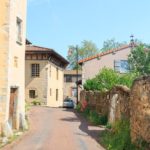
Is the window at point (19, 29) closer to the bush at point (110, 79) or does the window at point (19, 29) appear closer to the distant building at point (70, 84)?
the bush at point (110, 79)

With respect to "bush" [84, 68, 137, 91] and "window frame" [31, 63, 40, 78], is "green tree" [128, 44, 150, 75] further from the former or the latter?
"window frame" [31, 63, 40, 78]

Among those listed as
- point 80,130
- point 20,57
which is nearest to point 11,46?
point 20,57

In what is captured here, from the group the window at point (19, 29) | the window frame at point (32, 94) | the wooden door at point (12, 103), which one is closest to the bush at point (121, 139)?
the wooden door at point (12, 103)

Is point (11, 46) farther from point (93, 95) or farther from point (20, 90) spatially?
point (93, 95)

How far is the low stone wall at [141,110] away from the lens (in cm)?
1288

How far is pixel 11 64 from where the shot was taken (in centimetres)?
2155

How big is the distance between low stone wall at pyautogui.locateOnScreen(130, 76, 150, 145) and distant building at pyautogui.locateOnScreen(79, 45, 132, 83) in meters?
31.8

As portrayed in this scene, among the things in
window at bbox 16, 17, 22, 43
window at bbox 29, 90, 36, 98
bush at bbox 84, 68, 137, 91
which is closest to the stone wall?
bush at bbox 84, 68, 137, 91

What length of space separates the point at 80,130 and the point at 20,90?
170 inches

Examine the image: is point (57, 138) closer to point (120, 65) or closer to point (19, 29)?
point (19, 29)

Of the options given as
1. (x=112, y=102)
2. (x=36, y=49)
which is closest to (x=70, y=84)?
(x=36, y=49)

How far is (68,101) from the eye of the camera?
54.1 m

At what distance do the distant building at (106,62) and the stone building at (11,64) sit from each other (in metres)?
21.9

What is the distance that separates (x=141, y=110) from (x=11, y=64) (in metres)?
10.1
